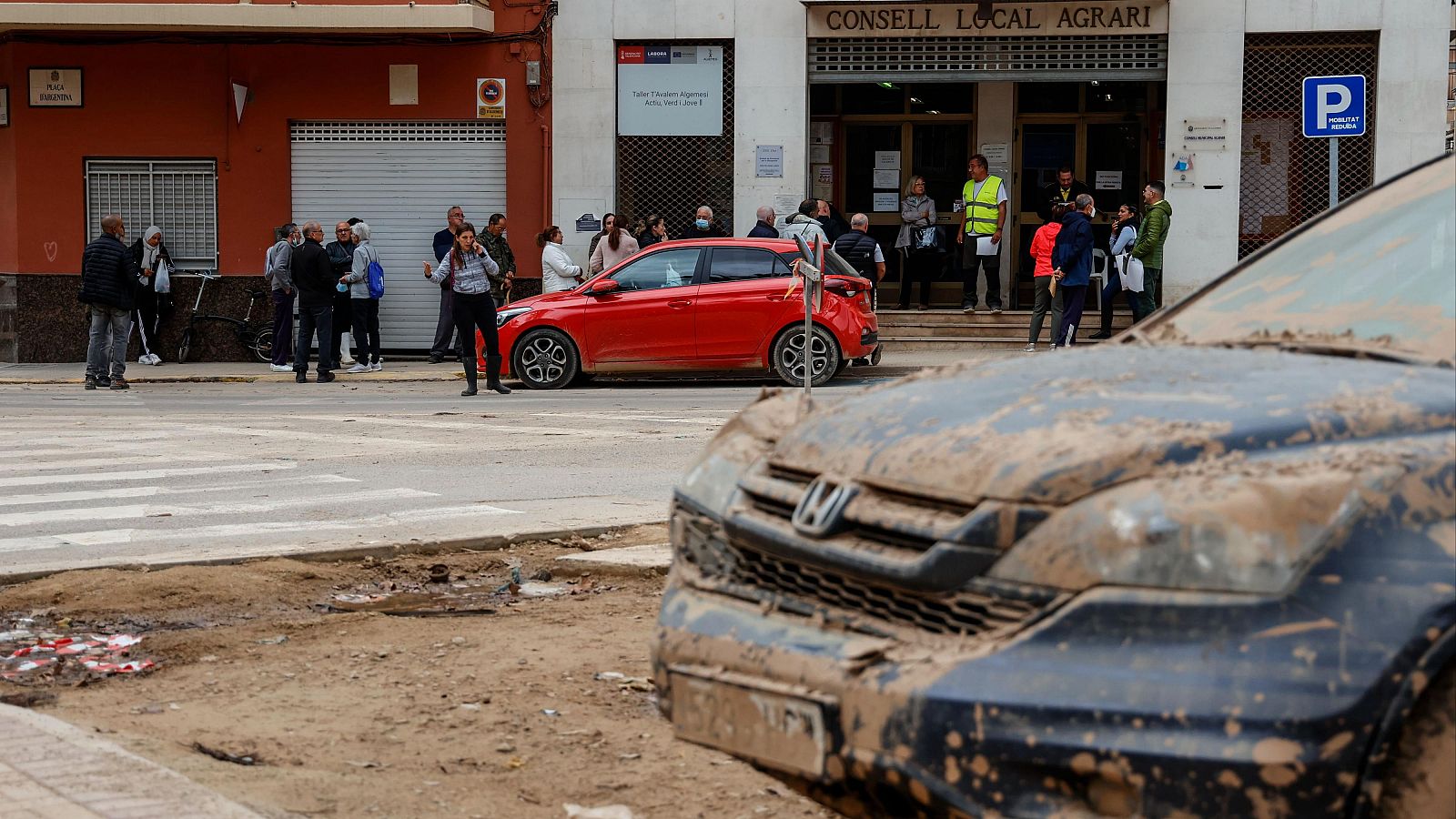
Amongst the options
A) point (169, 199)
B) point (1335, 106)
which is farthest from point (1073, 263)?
point (169, 199)

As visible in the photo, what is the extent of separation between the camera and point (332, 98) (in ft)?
82.5

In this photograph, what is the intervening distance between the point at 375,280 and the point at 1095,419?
69.1ft

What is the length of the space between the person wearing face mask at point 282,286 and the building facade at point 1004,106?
12.6 feet

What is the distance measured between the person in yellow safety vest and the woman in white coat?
556cm

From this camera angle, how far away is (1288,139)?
24.3m

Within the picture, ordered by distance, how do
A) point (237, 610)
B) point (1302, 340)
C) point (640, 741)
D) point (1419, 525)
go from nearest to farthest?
1. point (1419, 525)
2. point (1302, 340)
3. point (640, 741)
4. point (237, 610)

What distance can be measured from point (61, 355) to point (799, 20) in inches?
446

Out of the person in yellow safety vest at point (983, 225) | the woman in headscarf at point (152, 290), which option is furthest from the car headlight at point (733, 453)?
the woman in headscarf at point (152, 290)

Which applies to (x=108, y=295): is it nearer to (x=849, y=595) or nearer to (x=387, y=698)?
(x=387, y=698)

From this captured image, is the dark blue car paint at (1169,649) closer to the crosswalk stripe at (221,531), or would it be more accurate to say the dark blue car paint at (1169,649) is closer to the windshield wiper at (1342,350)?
the windshield wiper at (1342,350)

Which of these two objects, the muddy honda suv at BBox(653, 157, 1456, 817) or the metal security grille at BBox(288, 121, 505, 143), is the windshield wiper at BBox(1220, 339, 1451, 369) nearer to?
the muddy honda suv at BBox(653, 157, 1456, 817)

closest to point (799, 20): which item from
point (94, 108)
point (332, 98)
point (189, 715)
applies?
point (332, 98)

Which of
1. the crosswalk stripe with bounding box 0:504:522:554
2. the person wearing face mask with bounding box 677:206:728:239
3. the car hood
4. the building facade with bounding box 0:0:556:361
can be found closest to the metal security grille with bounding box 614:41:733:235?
the building facade with bounding box 0:0:556:361

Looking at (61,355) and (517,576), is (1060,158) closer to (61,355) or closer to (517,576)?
(61,355)
